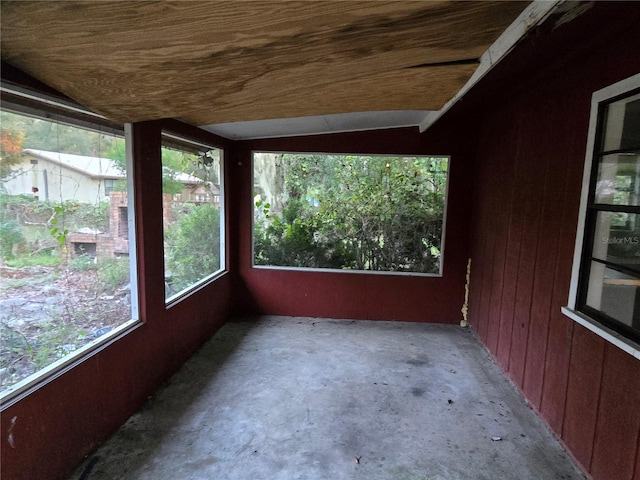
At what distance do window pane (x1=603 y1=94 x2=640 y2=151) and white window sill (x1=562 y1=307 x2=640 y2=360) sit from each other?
100 centimetres

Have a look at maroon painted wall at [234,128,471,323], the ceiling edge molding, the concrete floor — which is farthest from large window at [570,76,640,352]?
maroon painted wall at [234,128,471,323]

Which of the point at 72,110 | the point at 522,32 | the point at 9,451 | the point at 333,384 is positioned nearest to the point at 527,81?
the point at 522,32

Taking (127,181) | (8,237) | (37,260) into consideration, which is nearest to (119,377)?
(37,260)

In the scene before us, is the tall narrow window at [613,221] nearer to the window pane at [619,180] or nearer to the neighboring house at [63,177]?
the window pane at [619,180]

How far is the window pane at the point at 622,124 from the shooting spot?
1890 millimetres

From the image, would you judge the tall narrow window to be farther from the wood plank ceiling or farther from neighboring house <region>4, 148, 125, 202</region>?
neighboring house <region>4, 148, 125, 202</region>

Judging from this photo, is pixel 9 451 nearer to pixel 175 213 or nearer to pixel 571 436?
pixel 175 213

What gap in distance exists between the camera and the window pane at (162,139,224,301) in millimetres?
3090

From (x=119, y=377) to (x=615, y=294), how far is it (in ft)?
10.3

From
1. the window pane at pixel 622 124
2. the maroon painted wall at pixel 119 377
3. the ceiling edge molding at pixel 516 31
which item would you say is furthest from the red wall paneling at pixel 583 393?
the maroon painted wall at pixel 119 377

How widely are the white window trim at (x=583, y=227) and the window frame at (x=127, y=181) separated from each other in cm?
295

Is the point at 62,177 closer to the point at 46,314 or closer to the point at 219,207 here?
the point at 46,314

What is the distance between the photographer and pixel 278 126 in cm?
384

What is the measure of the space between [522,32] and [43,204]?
2.46 m
